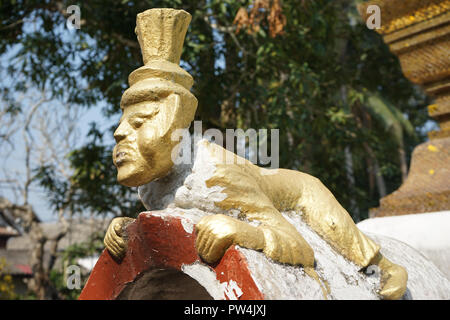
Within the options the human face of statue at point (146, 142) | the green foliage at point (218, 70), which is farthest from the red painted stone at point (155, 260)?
the green foliage at point (218, 70)

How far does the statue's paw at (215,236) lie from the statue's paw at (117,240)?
1.05 feet

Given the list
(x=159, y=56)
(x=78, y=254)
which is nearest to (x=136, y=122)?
(x=159, y=56)

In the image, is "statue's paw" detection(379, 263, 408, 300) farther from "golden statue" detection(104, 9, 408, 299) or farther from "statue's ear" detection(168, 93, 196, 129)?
"statue's ear" detection(168, 93, 196, 129)

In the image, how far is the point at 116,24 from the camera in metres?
5.25

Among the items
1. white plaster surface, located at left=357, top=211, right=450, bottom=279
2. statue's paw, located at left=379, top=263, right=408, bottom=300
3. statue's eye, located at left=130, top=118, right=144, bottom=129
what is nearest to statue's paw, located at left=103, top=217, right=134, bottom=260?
statue's eye, located at left=130, top=118, right=144, bottom=129

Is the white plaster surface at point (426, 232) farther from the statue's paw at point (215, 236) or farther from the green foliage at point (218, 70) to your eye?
the green foliage at point (218, 70)

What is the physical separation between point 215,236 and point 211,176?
24cm

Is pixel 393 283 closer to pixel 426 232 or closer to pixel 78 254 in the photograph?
pixel 426 232

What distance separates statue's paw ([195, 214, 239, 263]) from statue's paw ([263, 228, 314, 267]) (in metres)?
0.10

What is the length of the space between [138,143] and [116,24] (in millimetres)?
4146

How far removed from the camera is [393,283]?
1.41m

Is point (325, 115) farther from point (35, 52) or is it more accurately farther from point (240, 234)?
point (240, 234)

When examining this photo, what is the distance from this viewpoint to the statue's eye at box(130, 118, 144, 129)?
4.81 feet
